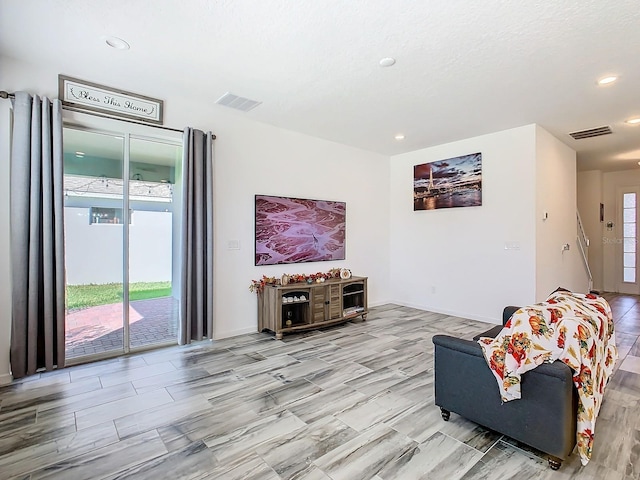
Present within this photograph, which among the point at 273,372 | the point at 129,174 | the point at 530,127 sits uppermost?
the point at 530,127

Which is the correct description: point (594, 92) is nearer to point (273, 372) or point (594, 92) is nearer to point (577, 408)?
point (577, 408)

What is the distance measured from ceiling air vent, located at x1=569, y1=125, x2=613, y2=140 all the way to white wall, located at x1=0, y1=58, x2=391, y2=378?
3185mm

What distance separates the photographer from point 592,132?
16.4 ft

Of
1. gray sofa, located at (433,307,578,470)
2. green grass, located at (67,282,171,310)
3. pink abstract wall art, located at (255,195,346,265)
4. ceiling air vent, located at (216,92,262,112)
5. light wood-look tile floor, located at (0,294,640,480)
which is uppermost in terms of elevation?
ceiling air vent, located at (216,92,262,112)

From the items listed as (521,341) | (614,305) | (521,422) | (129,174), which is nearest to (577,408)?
(521,422)

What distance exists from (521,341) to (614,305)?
21.2ft

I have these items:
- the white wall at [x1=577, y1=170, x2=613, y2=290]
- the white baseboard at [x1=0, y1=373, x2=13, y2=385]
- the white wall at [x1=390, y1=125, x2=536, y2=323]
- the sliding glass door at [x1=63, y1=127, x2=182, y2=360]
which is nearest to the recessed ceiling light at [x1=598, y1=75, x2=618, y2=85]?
the white wall at [x1=390, y1=125, x2=536, y2=323]

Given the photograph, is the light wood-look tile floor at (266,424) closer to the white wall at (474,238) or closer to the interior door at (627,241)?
the white wall at (474,238)

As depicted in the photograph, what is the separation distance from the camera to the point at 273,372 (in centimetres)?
333

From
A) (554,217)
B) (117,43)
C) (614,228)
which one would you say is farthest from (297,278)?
(614,228)

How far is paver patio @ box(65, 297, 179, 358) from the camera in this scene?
3.60 meters

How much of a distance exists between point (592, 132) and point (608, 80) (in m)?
2.04

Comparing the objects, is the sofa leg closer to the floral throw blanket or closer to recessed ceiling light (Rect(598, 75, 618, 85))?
the floral throw blanket

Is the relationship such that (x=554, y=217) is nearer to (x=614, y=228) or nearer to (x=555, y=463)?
(x=614, y=228)
